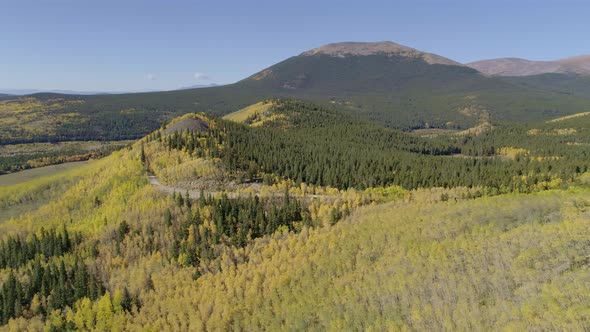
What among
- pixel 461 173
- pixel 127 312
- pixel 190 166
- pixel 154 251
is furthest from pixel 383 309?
pixel 461 173

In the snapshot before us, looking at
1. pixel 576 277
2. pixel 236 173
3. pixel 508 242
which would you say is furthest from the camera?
pixel 236 173

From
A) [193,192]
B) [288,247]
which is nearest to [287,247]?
[288,247]

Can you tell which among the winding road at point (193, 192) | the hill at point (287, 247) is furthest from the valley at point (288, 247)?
the winding road at point (193, 192)

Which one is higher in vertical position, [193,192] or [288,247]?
[193,192]

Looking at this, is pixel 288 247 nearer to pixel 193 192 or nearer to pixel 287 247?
pixel 287 247

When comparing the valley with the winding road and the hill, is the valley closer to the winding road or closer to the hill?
the hill

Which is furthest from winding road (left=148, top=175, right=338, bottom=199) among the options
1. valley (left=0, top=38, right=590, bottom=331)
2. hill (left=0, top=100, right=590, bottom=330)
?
hill (left=0, top=100, right=590, bottom=330)

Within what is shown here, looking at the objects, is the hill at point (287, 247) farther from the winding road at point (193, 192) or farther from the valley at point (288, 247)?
the winding road at point (193, 192)

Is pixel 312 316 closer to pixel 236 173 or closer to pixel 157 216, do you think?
pixel 157 216

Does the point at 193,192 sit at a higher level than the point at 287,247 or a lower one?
higher

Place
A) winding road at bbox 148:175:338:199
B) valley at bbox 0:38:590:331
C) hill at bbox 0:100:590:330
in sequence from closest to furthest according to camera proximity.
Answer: valley at bbox 0:38:590:331 < hill at bbox 0:100:590:330 < winding road at bbox 148:175:338:199

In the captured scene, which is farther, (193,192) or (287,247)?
(193,192)
